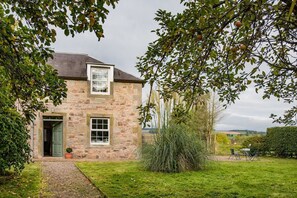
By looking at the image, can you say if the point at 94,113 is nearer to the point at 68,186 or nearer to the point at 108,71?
the point at 108,71

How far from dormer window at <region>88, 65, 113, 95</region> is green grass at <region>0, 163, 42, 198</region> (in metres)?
8.22

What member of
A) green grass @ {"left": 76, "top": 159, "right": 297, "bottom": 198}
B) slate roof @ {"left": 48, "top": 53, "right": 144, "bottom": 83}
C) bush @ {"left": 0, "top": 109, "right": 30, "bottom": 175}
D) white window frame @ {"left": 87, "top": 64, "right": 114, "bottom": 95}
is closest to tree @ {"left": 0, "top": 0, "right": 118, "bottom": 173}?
bush @ {"left": 0, "top": 109, "right": 30, "bottom": 175}

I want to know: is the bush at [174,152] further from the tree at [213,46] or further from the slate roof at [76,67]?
the slate roof at [76,67]

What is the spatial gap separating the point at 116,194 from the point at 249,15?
4474 mm

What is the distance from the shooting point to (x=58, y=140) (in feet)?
55.3

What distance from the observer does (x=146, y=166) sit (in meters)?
10.5

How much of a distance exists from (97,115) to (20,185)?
9475 mm

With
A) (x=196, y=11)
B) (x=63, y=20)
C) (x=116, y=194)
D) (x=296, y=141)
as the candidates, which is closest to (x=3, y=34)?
(x=63, y=20)

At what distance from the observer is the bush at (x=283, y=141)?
61.2ft

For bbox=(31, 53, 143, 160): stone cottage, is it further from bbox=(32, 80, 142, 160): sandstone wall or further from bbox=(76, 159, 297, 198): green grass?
bbox=(76, 159, 297, 198): green grass

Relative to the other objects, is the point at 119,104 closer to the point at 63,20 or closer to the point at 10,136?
the point at 10,136

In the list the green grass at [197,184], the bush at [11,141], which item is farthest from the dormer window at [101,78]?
the bush at [11,141]

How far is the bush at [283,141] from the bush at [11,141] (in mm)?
15949

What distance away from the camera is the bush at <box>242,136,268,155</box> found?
67.3 ft
